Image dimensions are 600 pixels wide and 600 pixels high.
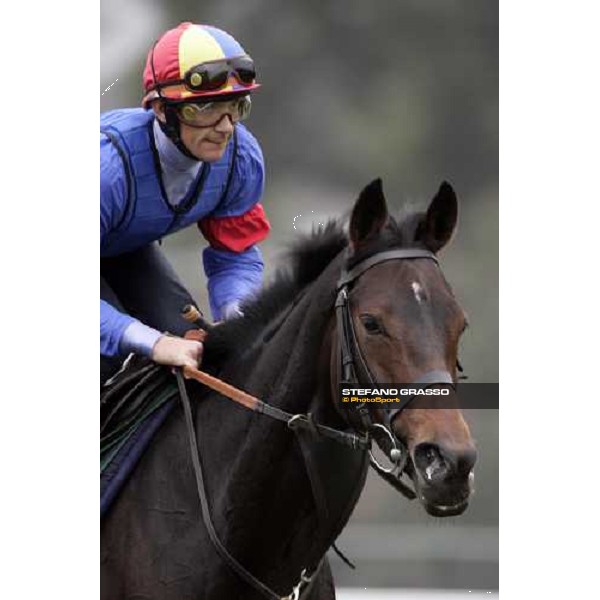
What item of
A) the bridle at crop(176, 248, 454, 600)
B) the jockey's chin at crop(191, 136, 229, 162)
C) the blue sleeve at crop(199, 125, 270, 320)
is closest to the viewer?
the bridle at crop(176, 248, 454, 600)

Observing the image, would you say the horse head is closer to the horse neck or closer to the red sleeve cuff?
the horse neck

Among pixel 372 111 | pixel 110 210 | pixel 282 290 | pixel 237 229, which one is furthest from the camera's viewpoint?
pixel 372 111

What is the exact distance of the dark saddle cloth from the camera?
254 cm

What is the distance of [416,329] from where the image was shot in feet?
7.02

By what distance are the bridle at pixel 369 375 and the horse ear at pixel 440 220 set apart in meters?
0.04

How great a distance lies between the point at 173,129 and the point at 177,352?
515 millimetres

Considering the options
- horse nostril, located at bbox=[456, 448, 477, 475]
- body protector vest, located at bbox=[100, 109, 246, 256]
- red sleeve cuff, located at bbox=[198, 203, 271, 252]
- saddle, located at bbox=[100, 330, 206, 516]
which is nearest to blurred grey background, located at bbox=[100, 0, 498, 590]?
red sleeve cuff, located at bbox=[198, 203, 271, 252]

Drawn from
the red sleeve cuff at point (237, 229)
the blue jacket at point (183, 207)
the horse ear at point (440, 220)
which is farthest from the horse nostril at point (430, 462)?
the red sleeve cuff at point (237, 229)

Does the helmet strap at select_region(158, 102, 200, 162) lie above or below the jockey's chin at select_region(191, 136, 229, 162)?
above

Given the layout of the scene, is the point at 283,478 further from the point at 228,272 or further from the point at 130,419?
the point at 228,272

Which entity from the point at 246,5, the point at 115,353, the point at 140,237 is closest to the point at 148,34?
the point at 246,5

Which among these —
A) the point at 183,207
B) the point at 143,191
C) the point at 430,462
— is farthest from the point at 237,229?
the point at 430,462

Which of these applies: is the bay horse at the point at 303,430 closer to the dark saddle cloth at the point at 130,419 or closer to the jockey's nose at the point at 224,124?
the dark saddle cloth at the point at 130,419
